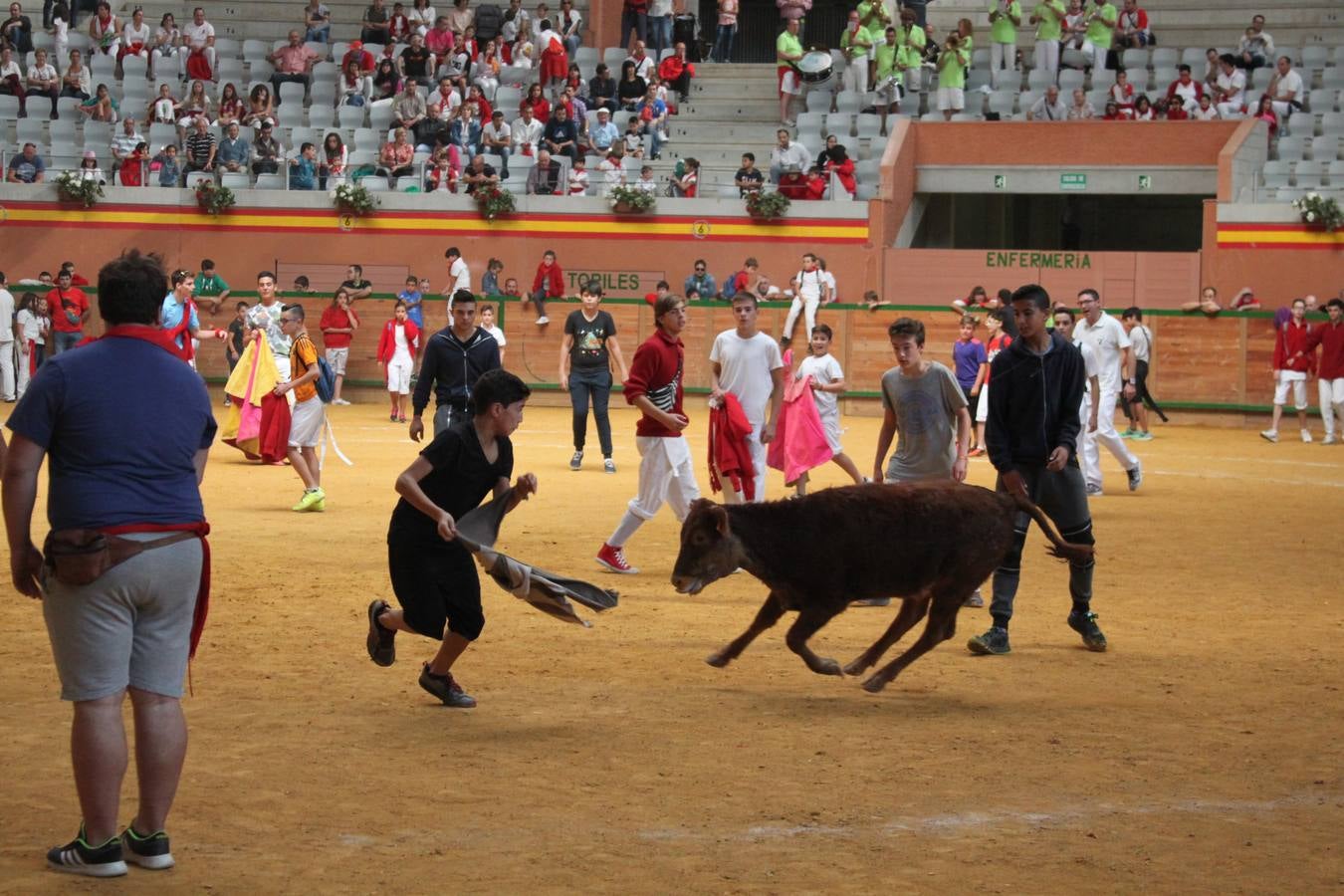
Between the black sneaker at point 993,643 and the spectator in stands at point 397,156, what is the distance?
2724 centimetres

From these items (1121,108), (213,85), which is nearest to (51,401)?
(1121,108)

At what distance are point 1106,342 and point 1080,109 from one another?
1662cm

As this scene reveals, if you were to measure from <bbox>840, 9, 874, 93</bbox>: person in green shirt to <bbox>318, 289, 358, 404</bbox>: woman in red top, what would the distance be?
1211 centimetres

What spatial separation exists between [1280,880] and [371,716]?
4.16 meters

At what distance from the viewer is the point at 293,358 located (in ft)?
53.0

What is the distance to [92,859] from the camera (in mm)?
5570

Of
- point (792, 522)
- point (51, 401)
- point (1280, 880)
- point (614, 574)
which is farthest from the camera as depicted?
point (614, 574)

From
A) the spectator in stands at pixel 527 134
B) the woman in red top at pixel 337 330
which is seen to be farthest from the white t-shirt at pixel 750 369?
the spectator in stands at pixel 527 134

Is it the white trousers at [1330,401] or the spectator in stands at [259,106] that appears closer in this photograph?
the white trousers at [1330,401]

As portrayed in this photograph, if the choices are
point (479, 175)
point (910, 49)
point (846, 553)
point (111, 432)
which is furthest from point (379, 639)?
point (910, 49)

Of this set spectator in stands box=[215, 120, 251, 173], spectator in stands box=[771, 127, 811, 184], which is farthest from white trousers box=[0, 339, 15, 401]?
spectator in stands box=[771, 127, 811, 184]

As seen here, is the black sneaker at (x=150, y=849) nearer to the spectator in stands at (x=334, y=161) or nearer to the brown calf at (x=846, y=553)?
the brown calf at (x=846, y=553)

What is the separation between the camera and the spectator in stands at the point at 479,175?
3450cm

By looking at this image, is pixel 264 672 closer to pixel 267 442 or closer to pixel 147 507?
pixel 147 507
